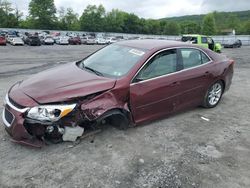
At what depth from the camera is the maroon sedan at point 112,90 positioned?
3398 mm

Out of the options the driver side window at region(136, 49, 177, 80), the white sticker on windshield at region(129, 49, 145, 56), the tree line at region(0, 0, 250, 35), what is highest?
the tree line at region(0, 0, 250, 35)

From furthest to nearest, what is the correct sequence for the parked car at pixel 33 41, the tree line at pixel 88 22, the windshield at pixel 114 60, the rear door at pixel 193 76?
the tree line at pixel 88 22 < the parked car at pixel 33 41 < the rear door at pixel 193 76 < the windshield at pixel 114 60

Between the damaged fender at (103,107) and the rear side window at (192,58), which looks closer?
the damaged fender at (103,107)

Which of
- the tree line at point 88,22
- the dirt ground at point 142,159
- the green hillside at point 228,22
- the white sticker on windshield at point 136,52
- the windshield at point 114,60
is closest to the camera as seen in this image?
the dirt ground at point 142,159

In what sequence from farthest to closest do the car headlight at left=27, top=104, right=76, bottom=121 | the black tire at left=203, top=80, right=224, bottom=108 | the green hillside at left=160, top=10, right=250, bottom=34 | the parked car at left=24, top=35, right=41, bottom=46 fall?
the green hillside at left=160, top=10, right=250, bottom=34 → the parked car at left=24, top=35, right=41, bottom=46 → the black tire at left=203, top=80, right=224, bottom=108 → the car headlight at left=27, top=104, right=76, bottom=121

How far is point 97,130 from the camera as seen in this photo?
405 cm

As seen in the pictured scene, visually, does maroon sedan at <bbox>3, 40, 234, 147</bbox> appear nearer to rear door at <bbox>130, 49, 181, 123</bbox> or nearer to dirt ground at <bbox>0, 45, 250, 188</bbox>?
rear door at <bbox>130, 49, 181, 123</bbox>

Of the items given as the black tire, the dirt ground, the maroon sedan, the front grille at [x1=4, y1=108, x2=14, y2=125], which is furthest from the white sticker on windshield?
the front grille at [x1=4, y1=108, x2=14, y2=125]

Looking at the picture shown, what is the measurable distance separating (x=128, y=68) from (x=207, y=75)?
6.37 feet

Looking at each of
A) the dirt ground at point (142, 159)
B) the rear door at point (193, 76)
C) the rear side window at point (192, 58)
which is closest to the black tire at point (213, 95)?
the rear door at point (193, 76)

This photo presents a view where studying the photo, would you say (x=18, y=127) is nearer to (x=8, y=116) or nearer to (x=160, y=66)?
(x=8, y=116)

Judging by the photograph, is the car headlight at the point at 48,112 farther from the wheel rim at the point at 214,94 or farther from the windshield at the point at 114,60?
the wheel rim at the point at 214,94

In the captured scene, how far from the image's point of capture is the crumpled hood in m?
3.44

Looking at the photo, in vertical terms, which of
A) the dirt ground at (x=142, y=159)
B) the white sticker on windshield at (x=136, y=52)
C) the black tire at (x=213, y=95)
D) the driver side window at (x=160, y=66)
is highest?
the white sticker on windshield at (x=136, y=52)
